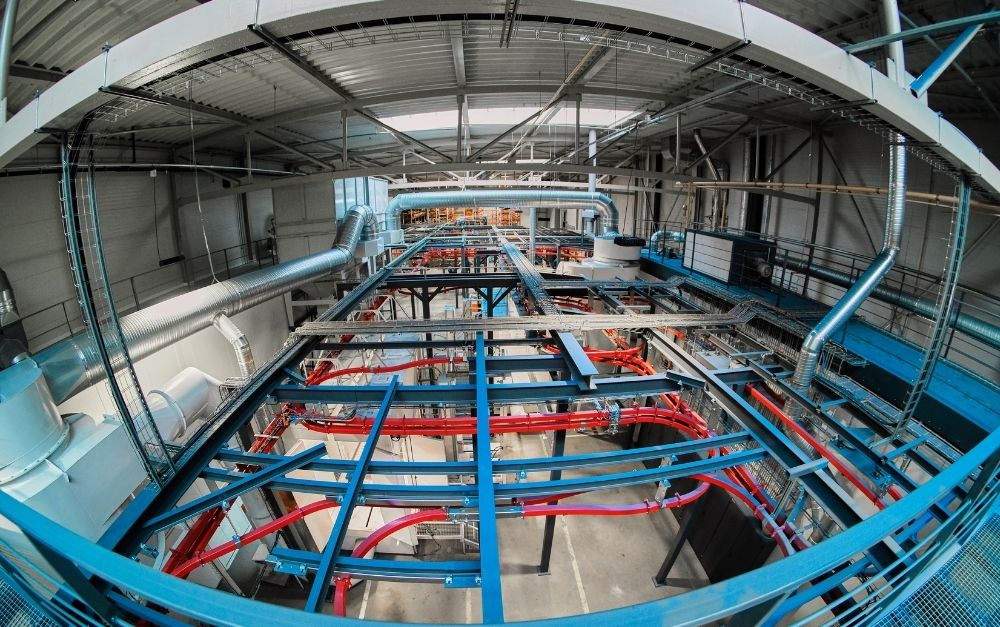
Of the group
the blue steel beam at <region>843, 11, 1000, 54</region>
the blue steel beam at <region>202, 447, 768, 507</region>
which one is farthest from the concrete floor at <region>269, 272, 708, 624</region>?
the blue steel beam at <region>843, 11, 1000, 54</region>

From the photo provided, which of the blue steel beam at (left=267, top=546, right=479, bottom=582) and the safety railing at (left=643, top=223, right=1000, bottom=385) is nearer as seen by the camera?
the blue steel beam at (left=267, top=546, right=479, bottom=582)

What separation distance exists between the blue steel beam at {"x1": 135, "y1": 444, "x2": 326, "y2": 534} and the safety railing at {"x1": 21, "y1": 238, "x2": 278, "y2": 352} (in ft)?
10.1

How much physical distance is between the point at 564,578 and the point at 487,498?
172 inches

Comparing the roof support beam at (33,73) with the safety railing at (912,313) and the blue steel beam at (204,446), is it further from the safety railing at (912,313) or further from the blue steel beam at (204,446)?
the safety railing at (912,313)

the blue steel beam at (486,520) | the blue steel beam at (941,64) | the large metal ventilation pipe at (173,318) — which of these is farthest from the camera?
the large metal ventilation pipe at (173,318)

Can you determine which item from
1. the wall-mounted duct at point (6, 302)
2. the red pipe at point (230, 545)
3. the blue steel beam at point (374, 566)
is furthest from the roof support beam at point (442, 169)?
the blue steel beam at point (374, 566)

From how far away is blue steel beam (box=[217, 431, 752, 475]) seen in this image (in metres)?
2.67

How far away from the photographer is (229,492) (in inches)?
94.9

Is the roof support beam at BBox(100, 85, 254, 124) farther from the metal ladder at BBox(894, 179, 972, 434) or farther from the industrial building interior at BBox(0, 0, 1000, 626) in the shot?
the metal ladder at BBox(894, 179, 972, 434)

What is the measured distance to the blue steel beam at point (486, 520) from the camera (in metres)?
1.72

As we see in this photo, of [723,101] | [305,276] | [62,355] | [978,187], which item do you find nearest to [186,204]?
[305,276]

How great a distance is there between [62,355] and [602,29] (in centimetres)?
566

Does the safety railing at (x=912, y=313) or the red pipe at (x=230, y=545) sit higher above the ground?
the safety railing at (x=912, y=313)

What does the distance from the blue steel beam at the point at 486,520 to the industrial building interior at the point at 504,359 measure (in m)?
0.02
